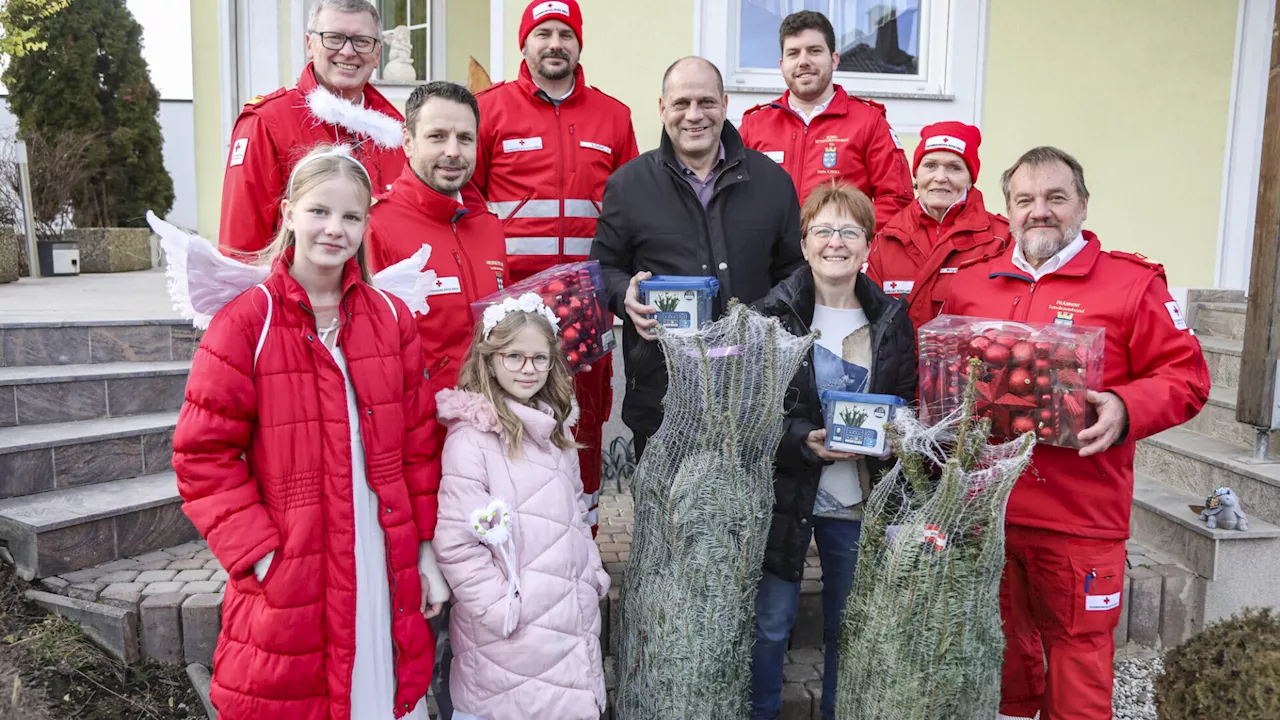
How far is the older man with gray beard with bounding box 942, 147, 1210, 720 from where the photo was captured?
2.58 metres

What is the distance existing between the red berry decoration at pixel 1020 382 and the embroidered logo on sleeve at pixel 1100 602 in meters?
0.74

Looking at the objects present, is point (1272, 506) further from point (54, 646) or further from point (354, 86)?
point (54, 646)

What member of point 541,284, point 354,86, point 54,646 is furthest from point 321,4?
point 54,646

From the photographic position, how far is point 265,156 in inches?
116

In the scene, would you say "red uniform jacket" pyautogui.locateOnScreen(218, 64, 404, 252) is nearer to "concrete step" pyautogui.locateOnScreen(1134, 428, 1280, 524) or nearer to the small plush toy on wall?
the small plush toy on wall

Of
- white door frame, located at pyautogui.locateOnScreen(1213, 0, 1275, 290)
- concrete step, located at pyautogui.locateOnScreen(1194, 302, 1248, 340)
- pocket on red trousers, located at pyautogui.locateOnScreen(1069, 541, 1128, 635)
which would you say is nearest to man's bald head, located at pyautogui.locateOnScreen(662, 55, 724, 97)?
pocket on red trousers, located at pyautogui.locateOnScreen(1069, 541, 1128, 635)

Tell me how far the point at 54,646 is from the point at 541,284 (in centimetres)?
226

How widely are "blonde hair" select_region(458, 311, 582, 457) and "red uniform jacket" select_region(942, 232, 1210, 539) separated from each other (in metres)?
1.44

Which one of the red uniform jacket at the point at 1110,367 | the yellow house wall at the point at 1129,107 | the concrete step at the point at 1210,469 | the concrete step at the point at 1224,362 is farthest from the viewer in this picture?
the yellow house wall at the point at 1129,107

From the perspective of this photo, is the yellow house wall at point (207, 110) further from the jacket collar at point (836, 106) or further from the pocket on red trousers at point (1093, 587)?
the pocket on red trousers at point (1093, 587)

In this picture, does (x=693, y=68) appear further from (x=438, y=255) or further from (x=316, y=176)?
(x=316, y=176)

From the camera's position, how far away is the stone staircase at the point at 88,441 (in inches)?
133

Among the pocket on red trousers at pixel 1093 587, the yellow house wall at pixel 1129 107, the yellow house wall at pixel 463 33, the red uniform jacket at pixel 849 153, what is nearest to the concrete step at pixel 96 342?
the red uniform jacket at pixel 849 153

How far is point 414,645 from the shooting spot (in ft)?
7.37
